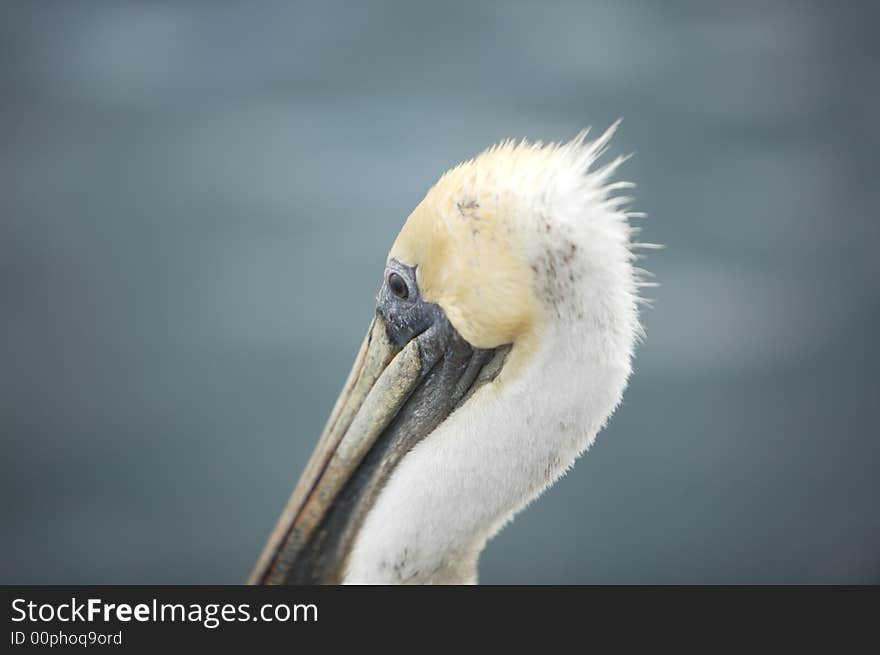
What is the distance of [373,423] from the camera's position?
2090mm

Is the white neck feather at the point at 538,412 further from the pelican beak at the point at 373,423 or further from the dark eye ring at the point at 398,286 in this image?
the dark eye ring at the point at 398,286

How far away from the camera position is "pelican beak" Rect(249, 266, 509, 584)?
2.00 meters

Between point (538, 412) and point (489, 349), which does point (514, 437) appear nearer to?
point (538, 412)

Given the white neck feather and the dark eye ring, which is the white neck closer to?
the white neck feather

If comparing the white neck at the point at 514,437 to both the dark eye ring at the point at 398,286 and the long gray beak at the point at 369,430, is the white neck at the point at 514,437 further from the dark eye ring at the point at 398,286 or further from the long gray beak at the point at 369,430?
the dark eye ring at the point at 398,286

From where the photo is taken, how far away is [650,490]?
461 cm

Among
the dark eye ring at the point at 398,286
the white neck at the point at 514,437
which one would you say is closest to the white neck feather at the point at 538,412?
the white neck at the point at 514,437

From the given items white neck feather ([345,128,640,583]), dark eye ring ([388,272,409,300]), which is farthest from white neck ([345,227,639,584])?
dark eye ring ([388,272,409,300])

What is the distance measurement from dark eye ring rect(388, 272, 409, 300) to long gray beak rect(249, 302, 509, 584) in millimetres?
52

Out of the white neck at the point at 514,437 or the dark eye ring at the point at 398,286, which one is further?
the dark eye ring at the point at 398,286

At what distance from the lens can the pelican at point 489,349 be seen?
71.1 inches

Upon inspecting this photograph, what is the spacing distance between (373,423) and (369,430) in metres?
0.02

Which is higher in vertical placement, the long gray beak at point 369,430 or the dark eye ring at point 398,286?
the dark eye ring at point 398,286

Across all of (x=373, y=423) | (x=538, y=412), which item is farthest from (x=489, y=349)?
(x=373, y=423)
